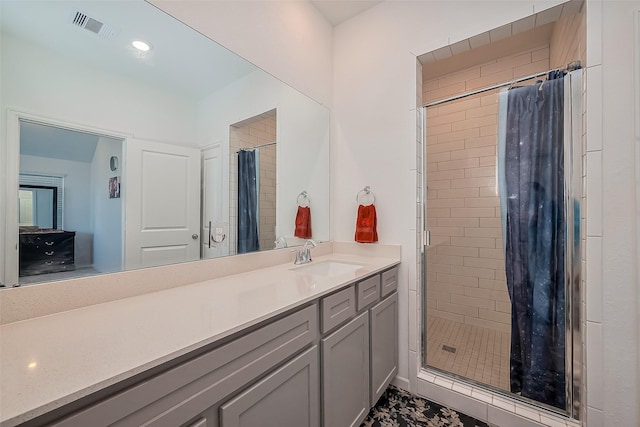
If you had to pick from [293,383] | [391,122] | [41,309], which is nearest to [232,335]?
[293,383]

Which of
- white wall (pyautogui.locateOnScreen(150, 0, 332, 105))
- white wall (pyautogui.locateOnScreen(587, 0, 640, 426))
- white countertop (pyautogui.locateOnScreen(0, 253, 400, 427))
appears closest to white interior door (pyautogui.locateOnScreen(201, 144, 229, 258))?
white countertop (pyautogui.locateOnScreen(0, 253, 400, 427))

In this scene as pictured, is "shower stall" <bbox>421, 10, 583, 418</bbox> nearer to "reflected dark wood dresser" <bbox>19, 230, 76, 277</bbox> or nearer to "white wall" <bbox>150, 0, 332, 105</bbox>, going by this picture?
"white wall" <bbox>150, 0, 332, 105</bbox>

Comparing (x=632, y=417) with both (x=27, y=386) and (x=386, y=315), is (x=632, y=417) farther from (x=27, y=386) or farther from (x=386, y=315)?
(x=27, y=386)

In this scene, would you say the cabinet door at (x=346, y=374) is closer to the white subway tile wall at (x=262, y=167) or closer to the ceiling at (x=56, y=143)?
the white subway tile wall at (x=262, y=167)

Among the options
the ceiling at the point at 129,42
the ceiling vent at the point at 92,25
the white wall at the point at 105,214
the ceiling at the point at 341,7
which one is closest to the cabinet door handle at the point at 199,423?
the white wall at the point at 105,214

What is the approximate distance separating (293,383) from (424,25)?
2.24 metres

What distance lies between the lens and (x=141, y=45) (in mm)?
1133

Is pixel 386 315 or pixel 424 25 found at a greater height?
pixel 424 25

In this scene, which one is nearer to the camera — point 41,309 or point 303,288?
point 41,309

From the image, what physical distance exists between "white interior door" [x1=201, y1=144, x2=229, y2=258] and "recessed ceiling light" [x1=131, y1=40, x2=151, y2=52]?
47 cm

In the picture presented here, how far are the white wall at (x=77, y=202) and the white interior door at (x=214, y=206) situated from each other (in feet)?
1.50

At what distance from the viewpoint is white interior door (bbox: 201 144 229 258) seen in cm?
136

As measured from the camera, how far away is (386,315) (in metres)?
1.67

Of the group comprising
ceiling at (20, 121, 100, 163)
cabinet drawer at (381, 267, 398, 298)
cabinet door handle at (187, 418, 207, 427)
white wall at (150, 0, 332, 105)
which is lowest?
cabinet door handle at (187, 418, 207, 427)
